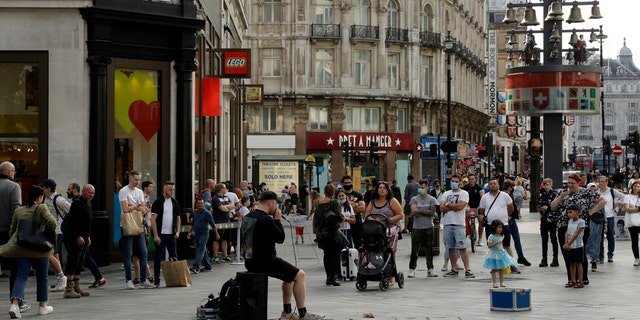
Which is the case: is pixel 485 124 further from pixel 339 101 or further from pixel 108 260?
pixel 108 260

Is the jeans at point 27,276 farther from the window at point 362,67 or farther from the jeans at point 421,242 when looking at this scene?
the window at point 362,67

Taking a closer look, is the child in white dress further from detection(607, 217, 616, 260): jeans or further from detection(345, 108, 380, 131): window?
detection(345, 108, 380, 131): window

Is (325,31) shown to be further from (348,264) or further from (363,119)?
(348,264)

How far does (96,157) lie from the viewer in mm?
22812

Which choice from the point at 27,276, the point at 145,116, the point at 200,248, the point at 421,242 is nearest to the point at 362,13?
the point at 145,116

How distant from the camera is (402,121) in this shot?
74.1 m

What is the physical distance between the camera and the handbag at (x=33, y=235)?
15281 mm

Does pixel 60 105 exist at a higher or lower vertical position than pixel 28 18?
lower

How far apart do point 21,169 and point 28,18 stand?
2.74 metres

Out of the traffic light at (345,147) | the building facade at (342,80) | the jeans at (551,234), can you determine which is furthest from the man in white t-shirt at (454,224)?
the building facade at (342,80)

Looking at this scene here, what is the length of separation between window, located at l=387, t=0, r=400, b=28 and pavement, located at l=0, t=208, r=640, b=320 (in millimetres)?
51076

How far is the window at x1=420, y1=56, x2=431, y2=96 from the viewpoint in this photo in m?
74.9

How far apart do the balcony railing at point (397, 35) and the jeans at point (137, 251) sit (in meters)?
54.2

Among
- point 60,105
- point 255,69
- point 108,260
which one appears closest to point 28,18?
point 60,105
